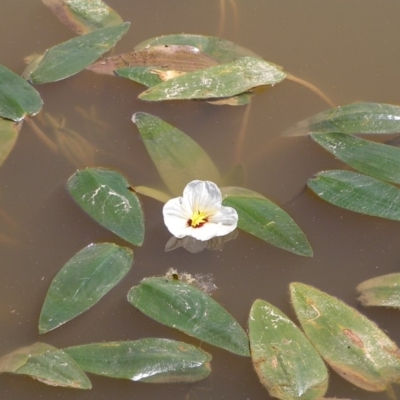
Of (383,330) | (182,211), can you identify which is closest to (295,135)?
(182,211)

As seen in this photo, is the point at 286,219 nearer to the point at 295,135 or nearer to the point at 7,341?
the point at 295,135

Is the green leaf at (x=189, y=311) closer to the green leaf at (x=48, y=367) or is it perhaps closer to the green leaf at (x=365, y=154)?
the green leaf at (x=48, y=367)

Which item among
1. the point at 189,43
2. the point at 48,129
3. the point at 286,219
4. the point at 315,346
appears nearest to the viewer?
the point at 315,346

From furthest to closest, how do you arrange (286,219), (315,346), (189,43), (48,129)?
(189,43), (48,129), (286,219), (315,346)

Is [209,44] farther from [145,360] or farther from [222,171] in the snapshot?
[145,360]

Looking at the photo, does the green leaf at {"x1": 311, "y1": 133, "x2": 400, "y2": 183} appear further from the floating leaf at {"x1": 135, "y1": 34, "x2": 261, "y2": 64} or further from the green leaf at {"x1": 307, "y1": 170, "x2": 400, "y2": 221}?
the floating leaf at {"x1": 135, "y1": 34, "x2": 261, "y2": 64}

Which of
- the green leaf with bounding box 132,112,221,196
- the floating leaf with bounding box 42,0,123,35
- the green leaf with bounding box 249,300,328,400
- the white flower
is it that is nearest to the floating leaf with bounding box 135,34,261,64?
the floating leaf with bounding box 42,0,123,35
